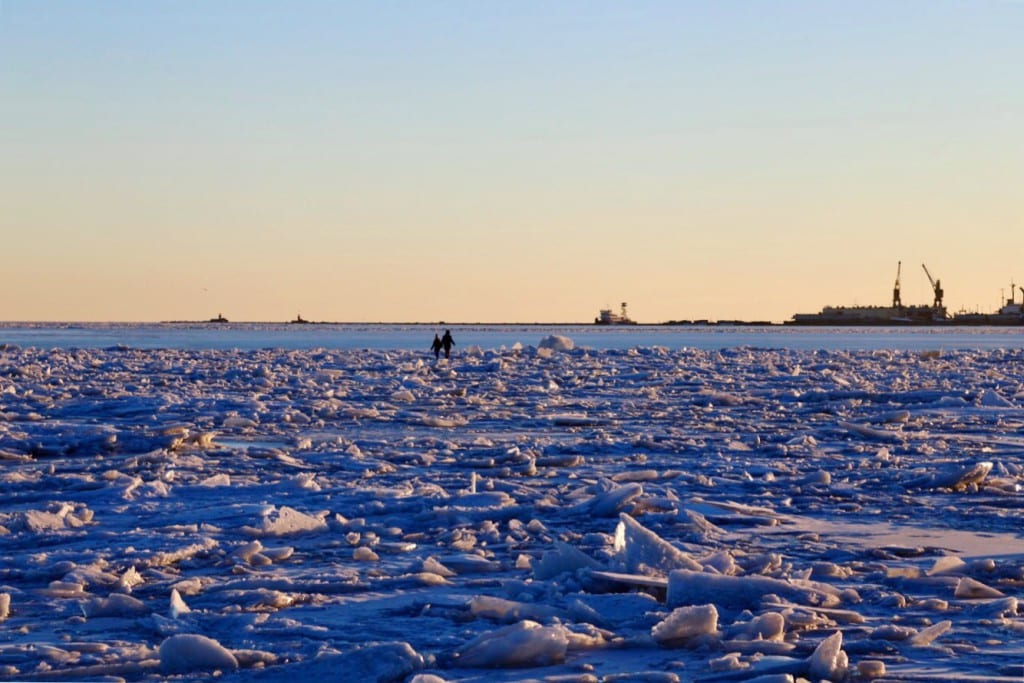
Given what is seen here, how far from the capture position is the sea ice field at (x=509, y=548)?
12.1 feet

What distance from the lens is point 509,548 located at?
5.44 m

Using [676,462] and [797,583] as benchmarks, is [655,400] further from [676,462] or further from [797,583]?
[797,583]

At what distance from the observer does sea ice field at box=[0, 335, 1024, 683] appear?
12.1ft

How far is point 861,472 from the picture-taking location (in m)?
7.96

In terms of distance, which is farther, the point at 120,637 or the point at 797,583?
the point at 797,583

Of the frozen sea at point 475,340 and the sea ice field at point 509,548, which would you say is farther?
the frozen sea at point 475,340

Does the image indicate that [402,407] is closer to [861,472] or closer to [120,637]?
[861,472]

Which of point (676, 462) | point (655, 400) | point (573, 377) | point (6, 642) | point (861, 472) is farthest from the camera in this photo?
point (573, 377)

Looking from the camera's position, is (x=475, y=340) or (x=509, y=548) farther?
(x=475, y=340)

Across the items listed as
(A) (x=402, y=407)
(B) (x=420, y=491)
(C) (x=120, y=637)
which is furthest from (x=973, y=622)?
(A) (x=402, y=407)

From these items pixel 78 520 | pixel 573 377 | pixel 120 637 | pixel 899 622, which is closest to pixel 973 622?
pixel 899 622

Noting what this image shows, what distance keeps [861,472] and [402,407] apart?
23.1 ft

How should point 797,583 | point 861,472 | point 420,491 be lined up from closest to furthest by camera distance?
point 797,583 < point 420,491 < point 861,472

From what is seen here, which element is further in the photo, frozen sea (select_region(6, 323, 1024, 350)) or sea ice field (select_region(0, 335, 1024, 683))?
frozen sea (select_region(6, 323, 1024, 350))
